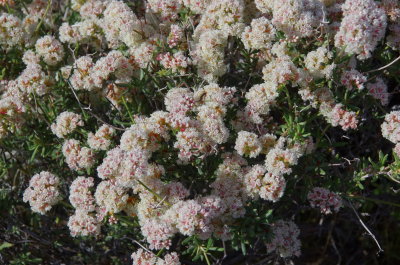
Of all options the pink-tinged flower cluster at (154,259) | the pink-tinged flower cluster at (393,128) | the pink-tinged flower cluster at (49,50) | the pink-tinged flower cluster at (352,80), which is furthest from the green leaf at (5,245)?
the pink-tinged flower cluster at (393,128)

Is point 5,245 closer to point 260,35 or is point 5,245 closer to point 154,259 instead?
point 154,259

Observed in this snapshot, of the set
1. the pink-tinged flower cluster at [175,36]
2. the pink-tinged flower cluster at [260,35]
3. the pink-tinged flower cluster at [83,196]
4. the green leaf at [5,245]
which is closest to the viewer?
the pink-tinged flower cluster at [83,196]

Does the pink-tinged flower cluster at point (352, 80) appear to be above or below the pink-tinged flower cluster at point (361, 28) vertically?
below

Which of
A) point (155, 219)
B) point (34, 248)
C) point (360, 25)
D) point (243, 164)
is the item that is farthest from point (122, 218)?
point (360, 25)

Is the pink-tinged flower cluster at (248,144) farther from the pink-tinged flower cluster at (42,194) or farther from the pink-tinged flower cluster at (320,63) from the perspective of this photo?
the pink-tinged flower cluster at (42,194)

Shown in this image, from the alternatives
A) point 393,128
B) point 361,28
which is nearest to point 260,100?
point 361,28

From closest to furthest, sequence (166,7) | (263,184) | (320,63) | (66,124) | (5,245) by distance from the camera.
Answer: (263,184) < (320,63) < (66,124) < (166,7) < (5,245)
